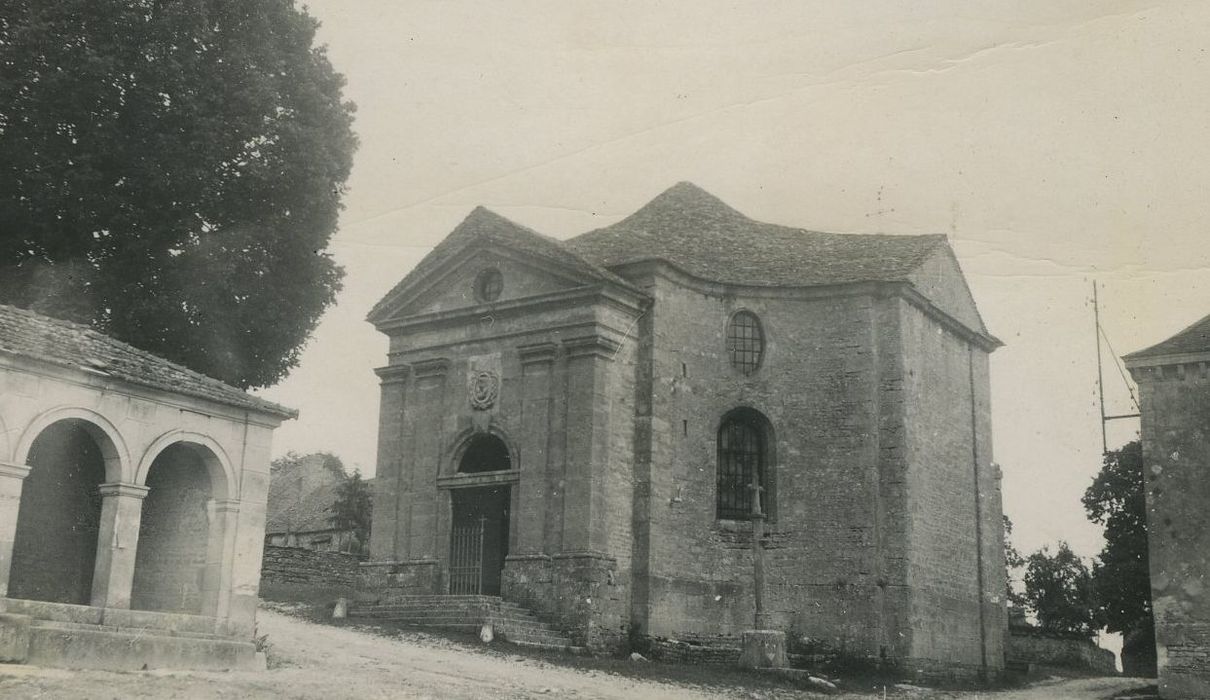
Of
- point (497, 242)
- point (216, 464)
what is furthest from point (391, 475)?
point (216, 464)

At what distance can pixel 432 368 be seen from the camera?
84.6 ft

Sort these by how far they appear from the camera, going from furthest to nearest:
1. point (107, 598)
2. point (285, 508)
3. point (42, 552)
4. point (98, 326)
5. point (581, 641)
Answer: point (285, 508), point (98, 326), point (581, 641), point (42, 552), point (107, 598)

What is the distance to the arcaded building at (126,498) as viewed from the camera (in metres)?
13.9

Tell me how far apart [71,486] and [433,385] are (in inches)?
406

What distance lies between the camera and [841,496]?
2472 centimetres

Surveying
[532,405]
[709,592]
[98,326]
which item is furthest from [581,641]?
[98,326]

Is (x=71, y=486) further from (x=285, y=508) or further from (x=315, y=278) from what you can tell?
(x=285, y=508)

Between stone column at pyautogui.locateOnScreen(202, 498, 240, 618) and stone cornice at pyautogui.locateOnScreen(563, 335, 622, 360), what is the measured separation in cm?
891

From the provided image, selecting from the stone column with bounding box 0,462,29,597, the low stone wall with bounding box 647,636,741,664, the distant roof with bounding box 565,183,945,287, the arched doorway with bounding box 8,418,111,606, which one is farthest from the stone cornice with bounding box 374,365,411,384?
the stone column with bounding box 0,462,29,597

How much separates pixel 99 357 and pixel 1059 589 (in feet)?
140

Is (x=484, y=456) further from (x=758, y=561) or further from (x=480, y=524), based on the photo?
(x=758, y=561)

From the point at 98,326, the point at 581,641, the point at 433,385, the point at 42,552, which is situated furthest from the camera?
the point at 433,385

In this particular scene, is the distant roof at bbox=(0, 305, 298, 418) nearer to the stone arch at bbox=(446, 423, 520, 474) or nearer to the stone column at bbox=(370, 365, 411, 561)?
the stone arch at bbox=(446, 423, 520, 474)

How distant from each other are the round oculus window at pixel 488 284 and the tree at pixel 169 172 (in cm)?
388
